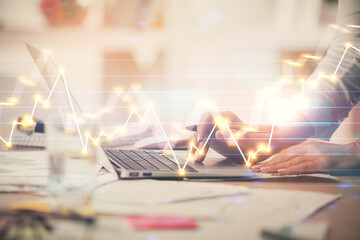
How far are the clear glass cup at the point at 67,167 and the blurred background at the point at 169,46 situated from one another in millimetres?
1035

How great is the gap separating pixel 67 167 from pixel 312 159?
527 millimetres

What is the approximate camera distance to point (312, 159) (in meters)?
0.75

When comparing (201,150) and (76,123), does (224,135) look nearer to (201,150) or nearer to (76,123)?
(201,150)

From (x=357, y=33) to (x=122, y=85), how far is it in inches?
39.8

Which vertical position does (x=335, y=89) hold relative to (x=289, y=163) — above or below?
above

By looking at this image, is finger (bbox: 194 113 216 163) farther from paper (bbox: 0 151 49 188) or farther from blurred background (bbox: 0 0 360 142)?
blurred background (bbox: 0 0 360 142)

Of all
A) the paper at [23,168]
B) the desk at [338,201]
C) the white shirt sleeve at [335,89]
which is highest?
the white shirt sleeve at [335,89]

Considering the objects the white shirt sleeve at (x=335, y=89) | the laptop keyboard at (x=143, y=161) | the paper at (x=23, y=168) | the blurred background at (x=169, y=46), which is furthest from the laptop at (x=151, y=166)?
the blurred background at (x=169, y=46)

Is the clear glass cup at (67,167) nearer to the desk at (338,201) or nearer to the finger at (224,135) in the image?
the desk at (338,201)

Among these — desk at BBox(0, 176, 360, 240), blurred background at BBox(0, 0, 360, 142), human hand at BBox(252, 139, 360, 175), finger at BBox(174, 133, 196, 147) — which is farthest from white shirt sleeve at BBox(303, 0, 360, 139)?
blurred background at BBox(0, 0, 360, 142)

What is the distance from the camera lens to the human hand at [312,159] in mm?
746

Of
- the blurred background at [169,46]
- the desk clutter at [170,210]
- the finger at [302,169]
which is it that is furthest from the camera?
the blurred background at [169,46]

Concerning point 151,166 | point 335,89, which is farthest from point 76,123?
point 335,89

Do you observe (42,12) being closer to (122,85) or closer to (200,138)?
(122,85)
